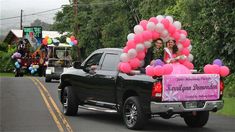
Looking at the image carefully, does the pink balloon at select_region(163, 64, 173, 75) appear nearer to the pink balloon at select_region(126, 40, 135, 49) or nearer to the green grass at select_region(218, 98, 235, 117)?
the pink balloon at select_region(126, 40, 135, 49)

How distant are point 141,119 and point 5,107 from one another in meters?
6.48

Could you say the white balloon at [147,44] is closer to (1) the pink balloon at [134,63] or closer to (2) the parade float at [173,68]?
(2) the parade float at [173,68]

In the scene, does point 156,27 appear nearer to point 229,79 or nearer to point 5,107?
point 5,107

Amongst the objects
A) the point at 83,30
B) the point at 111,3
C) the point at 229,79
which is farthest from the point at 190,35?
the point at 83,30

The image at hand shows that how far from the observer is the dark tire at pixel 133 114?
36.8ft

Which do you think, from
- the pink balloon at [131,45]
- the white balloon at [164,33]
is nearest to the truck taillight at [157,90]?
the pink balloon at [131,45]

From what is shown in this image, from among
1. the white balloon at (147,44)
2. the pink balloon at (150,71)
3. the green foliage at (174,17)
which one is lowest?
the pink balloon at (150,71)

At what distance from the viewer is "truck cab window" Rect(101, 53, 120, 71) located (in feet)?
41.6

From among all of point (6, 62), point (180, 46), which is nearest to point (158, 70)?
point (180, 46)

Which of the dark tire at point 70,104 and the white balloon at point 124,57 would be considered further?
the dark tire at point 70,104

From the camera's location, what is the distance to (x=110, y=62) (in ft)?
42.3

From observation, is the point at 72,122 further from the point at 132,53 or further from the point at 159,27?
the point at 159,27

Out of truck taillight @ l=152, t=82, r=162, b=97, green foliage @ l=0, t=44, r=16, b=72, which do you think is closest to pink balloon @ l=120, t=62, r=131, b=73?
truck taillight @ l=152, t=82, r=162, b=97

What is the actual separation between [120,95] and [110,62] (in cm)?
117
